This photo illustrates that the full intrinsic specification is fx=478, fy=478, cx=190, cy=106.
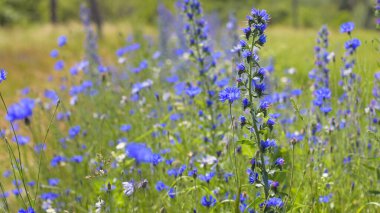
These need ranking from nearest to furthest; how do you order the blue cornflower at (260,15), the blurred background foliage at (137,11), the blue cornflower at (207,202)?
the blue cornflower at (260,15) → the blue cornflower at (207,202) → the blurred background foliage at (137,11)

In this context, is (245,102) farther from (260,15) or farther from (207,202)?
(207,202)

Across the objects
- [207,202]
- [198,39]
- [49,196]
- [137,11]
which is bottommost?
[207,202]

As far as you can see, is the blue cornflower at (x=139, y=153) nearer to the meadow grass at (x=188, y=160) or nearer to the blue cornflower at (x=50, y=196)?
the meadow grass at (x=188, y=160)

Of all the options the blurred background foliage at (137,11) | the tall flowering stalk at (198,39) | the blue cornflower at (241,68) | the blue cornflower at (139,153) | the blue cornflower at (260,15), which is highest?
the blurred background foliage at (137,11)

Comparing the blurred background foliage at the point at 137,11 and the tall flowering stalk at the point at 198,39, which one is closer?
the tall flowering stalk at the point at 198,39

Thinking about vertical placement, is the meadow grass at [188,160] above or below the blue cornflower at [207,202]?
above

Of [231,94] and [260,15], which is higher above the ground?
[260,15]

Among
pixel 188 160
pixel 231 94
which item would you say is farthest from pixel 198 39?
pixel 231 94

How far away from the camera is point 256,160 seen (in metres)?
2.06

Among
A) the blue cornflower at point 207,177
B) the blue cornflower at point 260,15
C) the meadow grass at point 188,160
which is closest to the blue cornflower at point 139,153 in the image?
the meadow grass at point 188,160

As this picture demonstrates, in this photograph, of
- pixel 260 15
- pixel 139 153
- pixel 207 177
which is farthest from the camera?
pixel 139 153

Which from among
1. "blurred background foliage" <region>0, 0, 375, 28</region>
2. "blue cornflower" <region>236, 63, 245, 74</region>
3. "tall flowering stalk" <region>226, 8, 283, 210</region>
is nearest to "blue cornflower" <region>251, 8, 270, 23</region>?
"tall flowering stalk" <region>226, 8, 283, 210</region>

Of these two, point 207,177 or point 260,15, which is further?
point 207,177

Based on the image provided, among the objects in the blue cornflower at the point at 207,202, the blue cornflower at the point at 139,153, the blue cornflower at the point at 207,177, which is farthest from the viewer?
the blue cornflower at the point at 139,153
